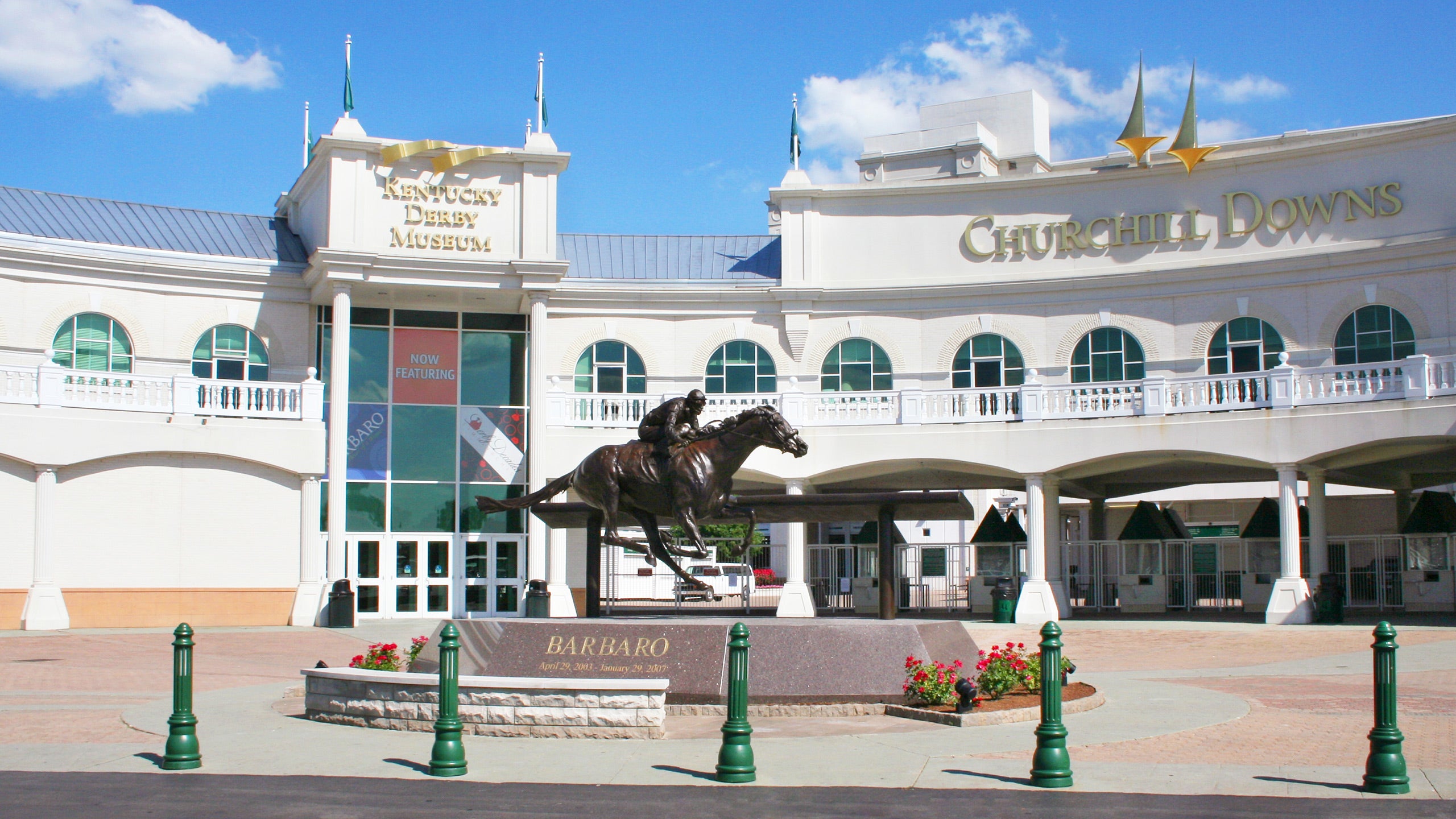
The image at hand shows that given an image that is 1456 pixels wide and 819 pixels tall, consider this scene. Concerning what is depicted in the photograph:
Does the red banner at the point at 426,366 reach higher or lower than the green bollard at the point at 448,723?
higher

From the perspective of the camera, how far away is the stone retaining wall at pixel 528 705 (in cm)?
1185

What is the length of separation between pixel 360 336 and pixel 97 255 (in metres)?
6.17

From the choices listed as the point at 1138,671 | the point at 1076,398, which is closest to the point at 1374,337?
the point at 1076,398

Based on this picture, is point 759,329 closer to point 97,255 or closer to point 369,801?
point 97,255

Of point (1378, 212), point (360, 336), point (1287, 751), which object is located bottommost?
point (1287, 751)

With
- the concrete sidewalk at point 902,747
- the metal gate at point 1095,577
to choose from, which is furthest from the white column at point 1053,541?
the concrete sidewalk at point 902,747

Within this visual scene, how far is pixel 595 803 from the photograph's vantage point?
9.00 metres

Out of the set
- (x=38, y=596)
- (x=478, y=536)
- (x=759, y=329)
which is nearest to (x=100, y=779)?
(x=38, y=596)

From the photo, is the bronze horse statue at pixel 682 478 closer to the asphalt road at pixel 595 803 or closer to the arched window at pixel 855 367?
the asphalt road at pixel 595 803

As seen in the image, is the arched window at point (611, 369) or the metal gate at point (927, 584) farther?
the arched window at point (611, 369)

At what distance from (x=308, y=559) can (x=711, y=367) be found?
11.2m

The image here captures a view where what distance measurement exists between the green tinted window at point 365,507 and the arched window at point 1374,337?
22795mm

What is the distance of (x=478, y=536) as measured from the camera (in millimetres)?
33406

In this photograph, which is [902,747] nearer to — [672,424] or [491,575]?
[672,424]
